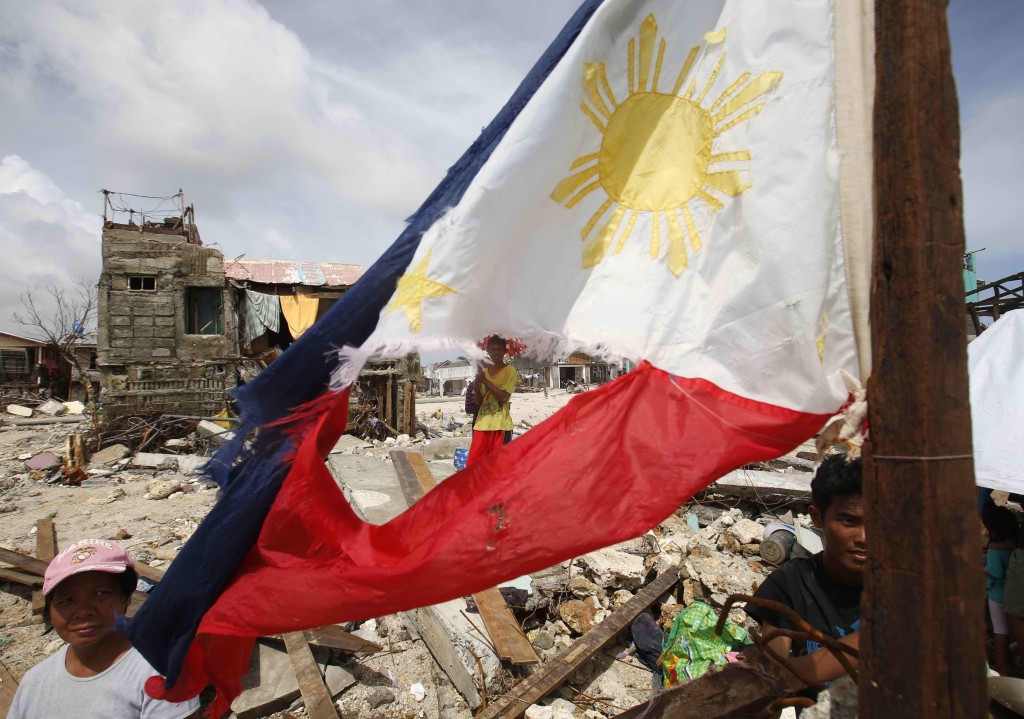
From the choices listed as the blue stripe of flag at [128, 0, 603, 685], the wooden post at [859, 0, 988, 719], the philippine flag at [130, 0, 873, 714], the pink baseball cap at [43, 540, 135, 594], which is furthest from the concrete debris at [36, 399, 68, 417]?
the wooden post at [859, 0, 988, 719]

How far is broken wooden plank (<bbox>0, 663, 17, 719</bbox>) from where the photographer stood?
3.25 metres

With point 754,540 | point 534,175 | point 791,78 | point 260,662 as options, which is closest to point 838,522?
point 791,78

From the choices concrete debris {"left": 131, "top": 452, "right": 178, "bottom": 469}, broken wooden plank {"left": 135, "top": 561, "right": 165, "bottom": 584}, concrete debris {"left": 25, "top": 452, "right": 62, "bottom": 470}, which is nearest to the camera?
broken wooden plank {"left": 135, "top": 561, "right": 165, "bottom": 584}

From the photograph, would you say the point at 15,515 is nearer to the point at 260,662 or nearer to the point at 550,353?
the point at 260,662

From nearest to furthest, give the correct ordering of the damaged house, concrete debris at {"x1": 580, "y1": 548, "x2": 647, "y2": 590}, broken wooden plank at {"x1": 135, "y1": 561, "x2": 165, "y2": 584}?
broken wooden plank at {"x1": 135, "y1": 561, "x2": 165, "y2": 584} < concrete debris at {"x1": 580, "y1": 548, "x2": 647, "y2": 590} < the damaged house

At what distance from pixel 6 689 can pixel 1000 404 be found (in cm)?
652

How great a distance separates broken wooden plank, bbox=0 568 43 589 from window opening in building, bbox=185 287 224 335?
11.4m

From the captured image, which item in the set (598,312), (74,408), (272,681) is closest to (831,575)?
(598,312)

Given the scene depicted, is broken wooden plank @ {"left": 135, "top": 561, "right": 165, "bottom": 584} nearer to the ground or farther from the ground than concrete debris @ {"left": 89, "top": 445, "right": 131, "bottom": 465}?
nearer to the ground

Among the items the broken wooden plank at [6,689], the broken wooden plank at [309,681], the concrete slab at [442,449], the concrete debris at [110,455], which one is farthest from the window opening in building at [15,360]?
the broken wooden plank at [309,681]

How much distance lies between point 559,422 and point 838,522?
1.23m

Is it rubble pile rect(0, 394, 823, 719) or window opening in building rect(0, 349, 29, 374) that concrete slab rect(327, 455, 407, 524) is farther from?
window opening in building rect(0, 349, 29, 374)

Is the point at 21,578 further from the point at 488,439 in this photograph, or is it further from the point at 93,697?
the point at 488,439

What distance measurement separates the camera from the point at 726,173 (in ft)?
4.71
